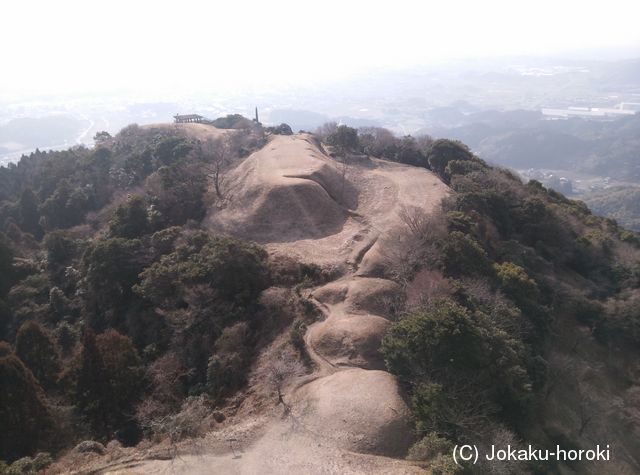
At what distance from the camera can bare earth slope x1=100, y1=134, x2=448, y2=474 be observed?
12719 mm

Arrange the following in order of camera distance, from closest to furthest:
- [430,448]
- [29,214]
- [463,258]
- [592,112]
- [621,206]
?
[430,448], [463,258], [29,214], [621,206], [592,112]

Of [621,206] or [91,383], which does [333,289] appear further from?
[621,206]

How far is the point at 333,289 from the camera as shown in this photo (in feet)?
66.2

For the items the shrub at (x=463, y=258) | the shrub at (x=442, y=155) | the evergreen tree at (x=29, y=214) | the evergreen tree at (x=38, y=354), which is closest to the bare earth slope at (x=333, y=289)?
the shrub at (x=442, y=155)

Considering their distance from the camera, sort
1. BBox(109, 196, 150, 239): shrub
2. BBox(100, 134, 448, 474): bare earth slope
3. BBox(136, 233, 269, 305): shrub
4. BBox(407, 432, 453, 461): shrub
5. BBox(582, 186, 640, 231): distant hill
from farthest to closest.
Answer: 1. BBox(582, 186, 640, 231): distant hill
2. BBox(109, 196, 150, 239): shrub
3. BBox(136, 233, 269, 305): shrub
4. BBox(100, 134, 448, 474): bare earth slope
5. BBox(407, 432, 453, 461): shrub

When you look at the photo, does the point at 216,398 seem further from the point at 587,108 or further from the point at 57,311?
the point at 587,108

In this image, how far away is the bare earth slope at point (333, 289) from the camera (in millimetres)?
12719

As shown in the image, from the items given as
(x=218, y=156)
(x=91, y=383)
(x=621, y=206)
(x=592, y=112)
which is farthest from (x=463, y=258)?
(x=592, y=112)

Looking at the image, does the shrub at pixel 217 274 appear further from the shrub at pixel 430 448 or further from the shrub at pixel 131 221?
the shrub at pixel 430 448

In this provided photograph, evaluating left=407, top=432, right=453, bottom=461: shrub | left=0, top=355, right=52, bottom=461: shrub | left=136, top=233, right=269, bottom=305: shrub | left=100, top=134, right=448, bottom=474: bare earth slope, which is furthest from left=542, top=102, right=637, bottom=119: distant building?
left=0, top=355, right=52, bottom=461: shrub

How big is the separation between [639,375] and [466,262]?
353 inches

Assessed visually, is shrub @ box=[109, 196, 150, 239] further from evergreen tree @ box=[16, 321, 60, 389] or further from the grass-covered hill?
evergreen tree @ box=[16, 321, 60, 389]

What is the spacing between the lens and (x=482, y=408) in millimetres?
14469

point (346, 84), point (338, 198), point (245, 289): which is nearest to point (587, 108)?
point (346, 84)
